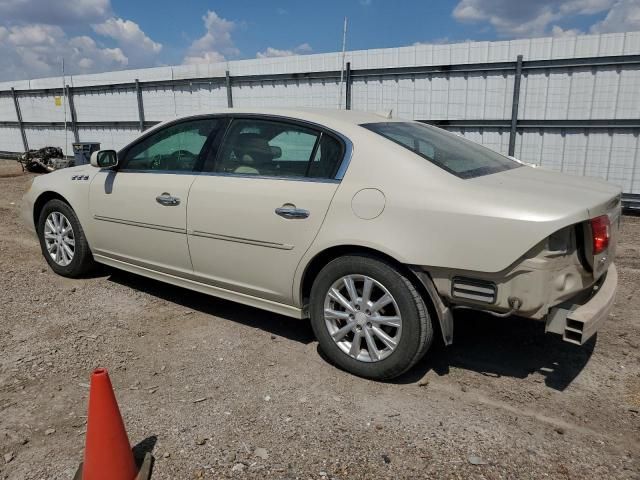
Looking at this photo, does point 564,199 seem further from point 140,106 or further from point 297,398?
point 140,106

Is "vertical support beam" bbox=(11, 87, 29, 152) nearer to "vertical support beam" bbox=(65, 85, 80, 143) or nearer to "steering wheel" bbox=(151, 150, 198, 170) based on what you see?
"vertical support beam" bbox=(65, 85, 80, 143)

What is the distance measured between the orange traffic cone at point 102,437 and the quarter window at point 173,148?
6.80 feet

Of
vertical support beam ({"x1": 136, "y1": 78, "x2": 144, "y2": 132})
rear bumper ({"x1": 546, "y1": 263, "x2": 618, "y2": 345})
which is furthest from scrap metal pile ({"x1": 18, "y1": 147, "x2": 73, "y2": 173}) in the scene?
rear bumper ({"x1": 546, "y1": 263, "x2": 618, "y2": 345})

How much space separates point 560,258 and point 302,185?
156 centimetres

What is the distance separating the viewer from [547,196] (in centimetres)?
272

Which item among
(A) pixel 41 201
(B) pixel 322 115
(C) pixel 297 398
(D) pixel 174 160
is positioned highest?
(B) pixel 322 115

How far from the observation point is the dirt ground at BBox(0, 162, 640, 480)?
96.0 inches

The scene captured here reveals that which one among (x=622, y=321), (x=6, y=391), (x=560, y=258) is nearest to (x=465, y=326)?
(x=622, y=321)

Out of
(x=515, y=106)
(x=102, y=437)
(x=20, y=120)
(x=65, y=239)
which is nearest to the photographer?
(x=102, y=437)

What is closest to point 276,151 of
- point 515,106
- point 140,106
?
point 515,106

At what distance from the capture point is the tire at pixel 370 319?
2.91 m

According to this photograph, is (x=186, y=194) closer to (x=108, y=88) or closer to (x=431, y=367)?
(x=431, y=367)

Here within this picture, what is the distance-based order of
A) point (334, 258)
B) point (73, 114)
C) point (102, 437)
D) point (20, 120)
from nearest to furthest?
1. point (102, 437)
2. point (334, 258)
3. point (73, 114)
4. point (20, 120)

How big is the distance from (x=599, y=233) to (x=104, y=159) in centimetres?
369
